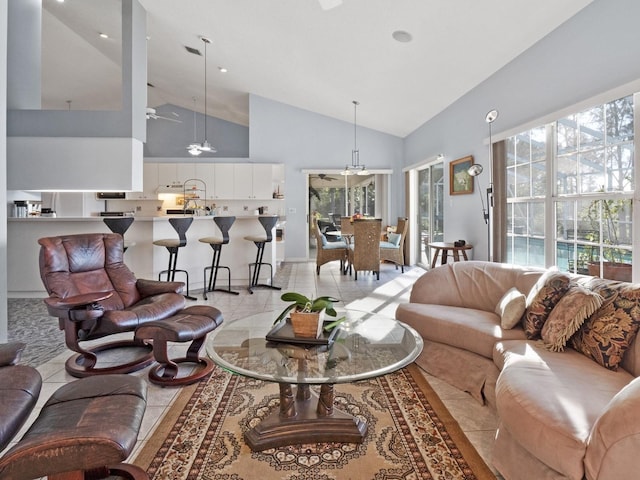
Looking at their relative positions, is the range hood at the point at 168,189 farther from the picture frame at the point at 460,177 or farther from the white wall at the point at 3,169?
the picture frame at the point at 460,177

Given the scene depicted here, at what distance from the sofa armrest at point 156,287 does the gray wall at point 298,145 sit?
5734mm

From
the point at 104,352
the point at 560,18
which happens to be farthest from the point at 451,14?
the point at 104,352

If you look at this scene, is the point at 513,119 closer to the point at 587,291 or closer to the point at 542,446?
the point at 587,291

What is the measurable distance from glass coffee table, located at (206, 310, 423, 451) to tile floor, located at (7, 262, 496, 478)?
1.76 feet

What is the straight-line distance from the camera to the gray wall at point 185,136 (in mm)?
10352

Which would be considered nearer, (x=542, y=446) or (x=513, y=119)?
(x=542, y=446)

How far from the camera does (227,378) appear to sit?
8.88 feet

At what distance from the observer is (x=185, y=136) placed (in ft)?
34.3

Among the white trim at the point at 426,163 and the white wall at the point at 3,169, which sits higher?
the white trim at the point at 426,163

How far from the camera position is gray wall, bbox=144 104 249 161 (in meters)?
10.4

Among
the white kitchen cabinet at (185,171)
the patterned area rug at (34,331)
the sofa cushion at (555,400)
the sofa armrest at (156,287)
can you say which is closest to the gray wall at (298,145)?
the white kitchen cabinet at (185,171)

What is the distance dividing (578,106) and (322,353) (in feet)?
10.1

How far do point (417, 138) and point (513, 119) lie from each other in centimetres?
Answer: 365

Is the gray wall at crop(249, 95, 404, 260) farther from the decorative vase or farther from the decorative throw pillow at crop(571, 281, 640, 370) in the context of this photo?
the decorative throw pillow at crop(571, 281, 640, 370)
